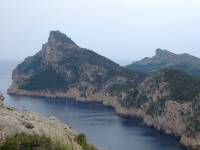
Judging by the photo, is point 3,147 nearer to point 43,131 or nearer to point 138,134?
point 43,131

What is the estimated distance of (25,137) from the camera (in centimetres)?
4741

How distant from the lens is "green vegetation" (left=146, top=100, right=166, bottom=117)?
18575 centimetres

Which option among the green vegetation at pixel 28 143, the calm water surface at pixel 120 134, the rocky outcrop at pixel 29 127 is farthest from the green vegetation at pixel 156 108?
the green vegetation at pixel 28 143

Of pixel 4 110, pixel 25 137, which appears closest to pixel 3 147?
pixel 25 137

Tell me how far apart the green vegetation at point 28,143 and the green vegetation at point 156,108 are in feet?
455

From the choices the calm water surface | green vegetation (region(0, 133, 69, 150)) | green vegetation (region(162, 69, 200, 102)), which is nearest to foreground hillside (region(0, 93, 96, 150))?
green vegetation (region(0, 133, 69, 150))

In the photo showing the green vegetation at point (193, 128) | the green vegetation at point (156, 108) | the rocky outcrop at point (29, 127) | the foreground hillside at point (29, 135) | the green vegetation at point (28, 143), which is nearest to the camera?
the green vegetation at point (28, 143)

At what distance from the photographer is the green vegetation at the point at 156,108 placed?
7313 inches

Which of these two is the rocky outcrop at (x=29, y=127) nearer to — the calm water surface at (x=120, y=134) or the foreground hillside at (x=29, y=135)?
the foreground hillside at (x=29, y=135)

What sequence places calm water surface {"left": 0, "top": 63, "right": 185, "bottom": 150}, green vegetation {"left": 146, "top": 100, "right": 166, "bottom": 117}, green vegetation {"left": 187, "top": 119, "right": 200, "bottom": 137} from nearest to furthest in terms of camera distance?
calm water surface {"left": 0, "top": 63, "right": 185, "bottom": 150}
green vegetation {"left": 187, "top": 119, "right": 200, "bottom": 137}
green vegetation {"left": 146, "top": 100, "right": 166, "bottom": 117}

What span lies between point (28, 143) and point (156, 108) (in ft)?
478

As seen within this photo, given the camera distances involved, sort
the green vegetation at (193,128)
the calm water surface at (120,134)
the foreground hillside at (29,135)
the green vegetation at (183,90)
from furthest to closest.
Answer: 1. the green vegetation at (183,90)
2. the green vegetation at (193,128)
3. the calm water surface at (120,134)
4. the foreground hillside at (29,135)

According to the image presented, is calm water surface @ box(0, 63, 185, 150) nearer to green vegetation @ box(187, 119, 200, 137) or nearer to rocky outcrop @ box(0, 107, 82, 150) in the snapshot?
green vegetation @ box(187, 119, 200, 137)

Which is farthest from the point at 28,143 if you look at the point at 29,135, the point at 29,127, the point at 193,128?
the point at 193,128
